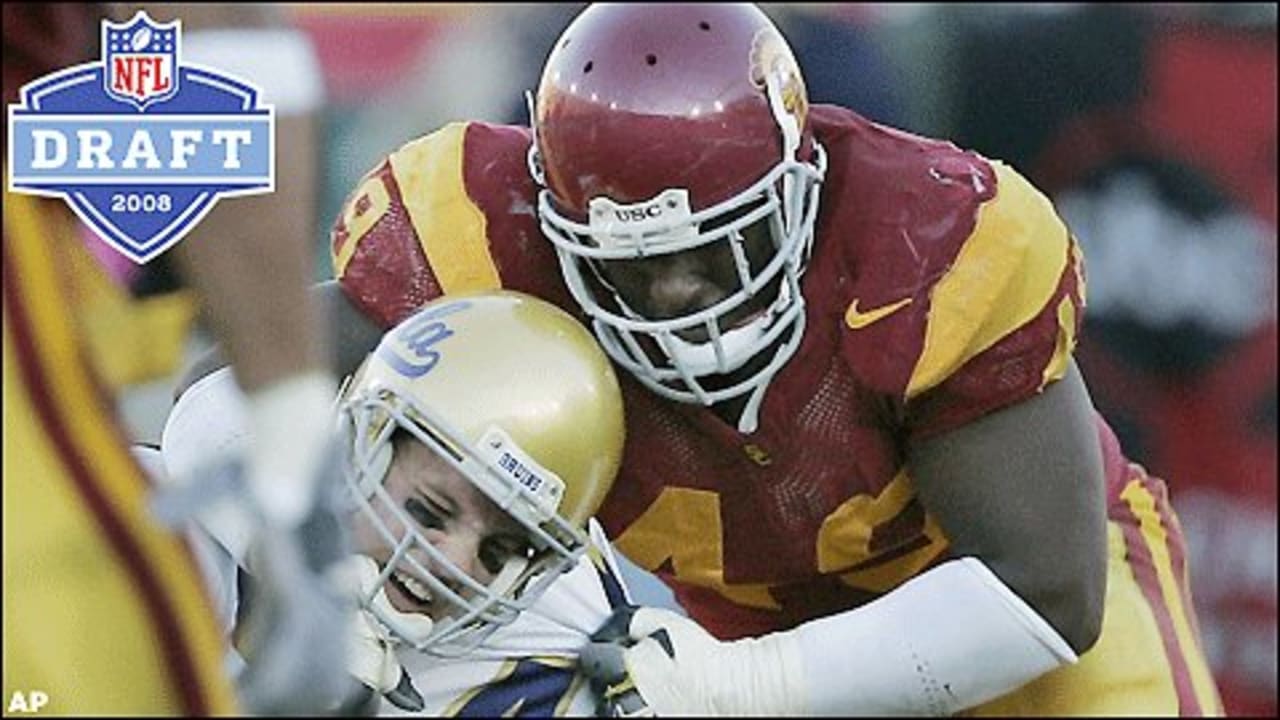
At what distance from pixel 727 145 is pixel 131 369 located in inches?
10.5

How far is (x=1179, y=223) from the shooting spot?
5.70 feet

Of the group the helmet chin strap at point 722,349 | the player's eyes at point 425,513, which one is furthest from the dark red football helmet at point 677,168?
the player's eyes at point 425,513

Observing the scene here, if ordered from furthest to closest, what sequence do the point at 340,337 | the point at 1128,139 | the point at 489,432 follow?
1. the point at 1128,139
2. the point at 340,337
3. the point at 489,432

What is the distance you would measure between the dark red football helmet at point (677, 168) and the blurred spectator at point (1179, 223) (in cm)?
50

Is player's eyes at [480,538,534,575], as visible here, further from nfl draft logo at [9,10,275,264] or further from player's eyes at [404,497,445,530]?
nfl draft logo at [9,10,275,264]

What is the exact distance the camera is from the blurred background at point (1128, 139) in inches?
61.4

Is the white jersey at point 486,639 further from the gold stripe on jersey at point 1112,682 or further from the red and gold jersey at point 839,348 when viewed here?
the gold stripe on jersey at point 1112,682

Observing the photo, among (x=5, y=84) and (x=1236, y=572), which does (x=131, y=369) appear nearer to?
(x=5, y=84)

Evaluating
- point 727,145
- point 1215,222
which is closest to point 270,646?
point 727,145

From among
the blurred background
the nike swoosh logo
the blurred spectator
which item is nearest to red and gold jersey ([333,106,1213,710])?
the nike swoosh logo

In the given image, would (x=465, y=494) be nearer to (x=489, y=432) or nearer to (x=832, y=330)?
(x=489, y=432)

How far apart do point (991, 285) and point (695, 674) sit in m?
0.21

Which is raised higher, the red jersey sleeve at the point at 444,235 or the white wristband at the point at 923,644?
the red jersey sleeve at the point at 444,235

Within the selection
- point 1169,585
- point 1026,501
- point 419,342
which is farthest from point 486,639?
point 1169,585
